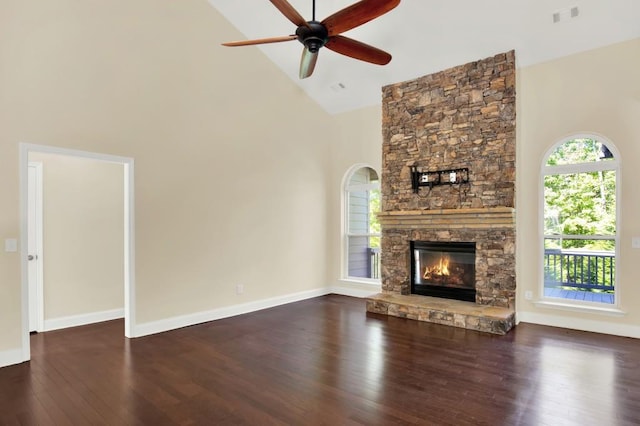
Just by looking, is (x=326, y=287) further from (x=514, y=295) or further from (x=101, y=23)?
(x=101, y=23)

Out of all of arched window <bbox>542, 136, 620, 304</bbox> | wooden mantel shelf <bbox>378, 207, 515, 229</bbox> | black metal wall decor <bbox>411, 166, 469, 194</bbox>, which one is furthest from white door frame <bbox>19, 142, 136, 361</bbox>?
arched window <bbox>542, 136, 620, 304</bbox>

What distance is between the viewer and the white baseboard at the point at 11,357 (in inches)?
138

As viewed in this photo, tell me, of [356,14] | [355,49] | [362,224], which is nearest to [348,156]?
[362,224]

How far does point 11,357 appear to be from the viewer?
3564 millimetres

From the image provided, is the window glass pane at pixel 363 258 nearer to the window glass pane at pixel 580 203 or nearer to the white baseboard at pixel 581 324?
Result: the white baseboard at pixel 581 324

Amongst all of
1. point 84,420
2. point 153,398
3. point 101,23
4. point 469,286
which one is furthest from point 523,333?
point 101,23

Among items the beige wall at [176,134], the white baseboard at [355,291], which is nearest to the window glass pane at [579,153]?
the white baseboard at [355,291]

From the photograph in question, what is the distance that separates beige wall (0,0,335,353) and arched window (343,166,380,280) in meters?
0.74

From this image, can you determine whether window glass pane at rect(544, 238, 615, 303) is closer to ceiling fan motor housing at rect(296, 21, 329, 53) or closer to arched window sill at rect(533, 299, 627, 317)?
arched window sill at rect(533, 299, 627, 317)

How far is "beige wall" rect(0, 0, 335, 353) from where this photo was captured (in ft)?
12.1

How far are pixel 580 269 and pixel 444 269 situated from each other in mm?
1746

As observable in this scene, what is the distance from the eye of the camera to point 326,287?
7141 mm

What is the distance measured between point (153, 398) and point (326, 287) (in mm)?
4514

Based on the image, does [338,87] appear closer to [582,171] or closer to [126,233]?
[582,171]
